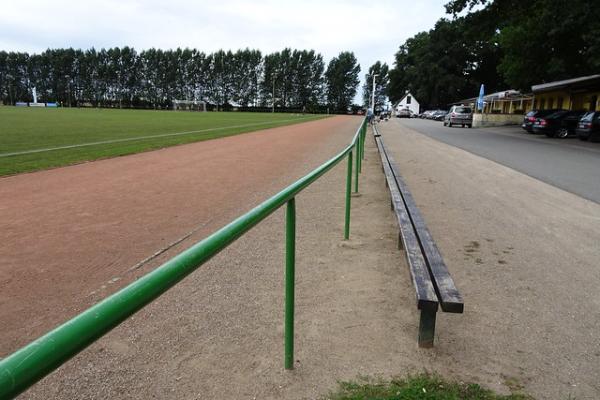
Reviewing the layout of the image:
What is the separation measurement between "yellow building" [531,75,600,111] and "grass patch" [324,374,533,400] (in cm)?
2629

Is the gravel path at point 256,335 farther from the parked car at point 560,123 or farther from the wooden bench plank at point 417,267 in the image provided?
the parked car at point 560,123

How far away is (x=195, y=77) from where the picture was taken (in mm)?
117688

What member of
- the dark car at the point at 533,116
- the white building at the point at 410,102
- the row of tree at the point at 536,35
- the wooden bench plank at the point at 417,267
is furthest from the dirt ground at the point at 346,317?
the white building at the point at 410,102

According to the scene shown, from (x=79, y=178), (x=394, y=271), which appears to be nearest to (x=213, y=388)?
(x=394, y=271)

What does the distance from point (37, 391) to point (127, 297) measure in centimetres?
185

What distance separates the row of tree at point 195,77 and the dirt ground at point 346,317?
364ft

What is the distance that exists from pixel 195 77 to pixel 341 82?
37856mm

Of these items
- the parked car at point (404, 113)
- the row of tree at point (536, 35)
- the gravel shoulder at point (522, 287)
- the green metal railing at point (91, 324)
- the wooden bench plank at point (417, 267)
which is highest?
the row of tree at point (536, 35)

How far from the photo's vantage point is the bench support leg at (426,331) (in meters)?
2.97

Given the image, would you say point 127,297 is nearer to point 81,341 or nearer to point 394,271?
point 81,341

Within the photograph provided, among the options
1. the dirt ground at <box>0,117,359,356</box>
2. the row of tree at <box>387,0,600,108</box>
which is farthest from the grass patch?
the row of tree at <box>387,0,600,108</box>

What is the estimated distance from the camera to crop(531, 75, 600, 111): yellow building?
25.6m

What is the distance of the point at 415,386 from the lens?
2586mm

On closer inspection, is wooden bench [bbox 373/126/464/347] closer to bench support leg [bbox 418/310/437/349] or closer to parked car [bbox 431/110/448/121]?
bench support leg [bbox 418/310/437/349]
